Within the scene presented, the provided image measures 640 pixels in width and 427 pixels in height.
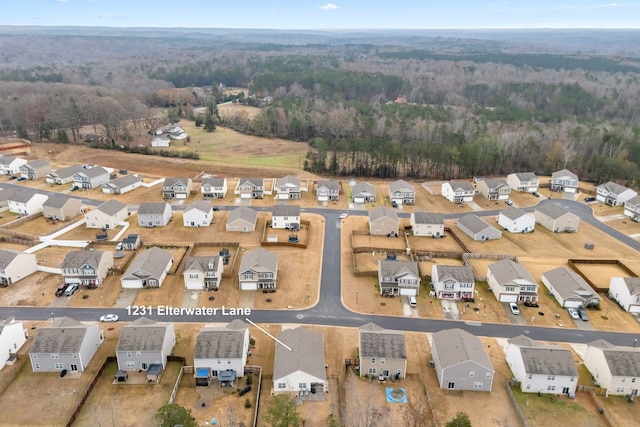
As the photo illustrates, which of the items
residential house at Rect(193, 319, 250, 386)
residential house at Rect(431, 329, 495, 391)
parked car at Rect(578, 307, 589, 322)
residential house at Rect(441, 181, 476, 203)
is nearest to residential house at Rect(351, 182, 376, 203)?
residential house at Rect(441, 181, 476, 203)

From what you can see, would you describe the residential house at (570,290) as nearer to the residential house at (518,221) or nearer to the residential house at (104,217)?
the residential house at (518,221)

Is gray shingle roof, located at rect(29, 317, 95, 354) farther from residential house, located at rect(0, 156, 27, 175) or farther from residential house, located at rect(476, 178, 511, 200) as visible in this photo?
residential house, located at rect(476, 178, 511, 200)

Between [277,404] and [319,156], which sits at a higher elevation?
[277,404]

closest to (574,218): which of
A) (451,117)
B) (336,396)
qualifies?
(336,396)

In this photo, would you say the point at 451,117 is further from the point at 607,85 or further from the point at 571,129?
the point at 607,85

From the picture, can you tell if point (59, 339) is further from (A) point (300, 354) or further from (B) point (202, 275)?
(A) point (300, 354)

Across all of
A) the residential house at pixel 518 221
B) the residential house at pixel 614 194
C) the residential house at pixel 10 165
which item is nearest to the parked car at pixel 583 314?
the residential house at pixel 518 221
